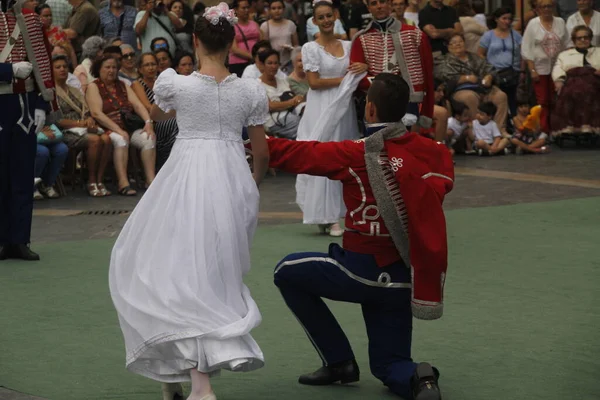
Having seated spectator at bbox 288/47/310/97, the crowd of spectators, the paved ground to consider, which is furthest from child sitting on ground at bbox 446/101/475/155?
→ seated spectator at bbox 288/47/310/97

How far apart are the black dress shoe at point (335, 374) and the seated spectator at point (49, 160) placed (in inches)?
291

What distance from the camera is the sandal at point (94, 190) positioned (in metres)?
13.1

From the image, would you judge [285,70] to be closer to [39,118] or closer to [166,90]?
[39,118]

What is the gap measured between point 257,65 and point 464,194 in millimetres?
3135

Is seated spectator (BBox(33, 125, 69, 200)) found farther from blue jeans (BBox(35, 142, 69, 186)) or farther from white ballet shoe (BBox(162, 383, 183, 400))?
white ballet shoe (BBox(162, 383, 183, 400))

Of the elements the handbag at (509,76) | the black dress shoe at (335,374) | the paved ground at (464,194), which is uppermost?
the handbag at (509,76)

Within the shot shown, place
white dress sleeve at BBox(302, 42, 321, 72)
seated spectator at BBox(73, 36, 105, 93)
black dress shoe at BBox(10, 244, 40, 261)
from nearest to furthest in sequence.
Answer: black dress shoe at BBox(10, 244, 40, 261) < white dress sleeve at BBox(302, 42, 321, 72) < seated spectator at BBox(73, 36, 105, 93)

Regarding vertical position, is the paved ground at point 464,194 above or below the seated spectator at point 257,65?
below

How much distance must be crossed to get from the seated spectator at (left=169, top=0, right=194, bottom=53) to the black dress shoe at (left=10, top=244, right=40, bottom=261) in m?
6.94

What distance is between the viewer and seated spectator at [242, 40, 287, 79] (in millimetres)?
14047

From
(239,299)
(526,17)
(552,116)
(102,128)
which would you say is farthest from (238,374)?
(526,17)

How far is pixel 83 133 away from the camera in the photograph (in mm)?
13242

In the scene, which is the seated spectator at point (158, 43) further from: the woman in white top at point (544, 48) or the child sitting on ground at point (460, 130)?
the woman in white top at point (544, 48)

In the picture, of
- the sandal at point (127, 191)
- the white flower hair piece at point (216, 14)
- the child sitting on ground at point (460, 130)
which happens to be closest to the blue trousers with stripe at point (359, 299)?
the white flower hair piece at point (216, 14)
